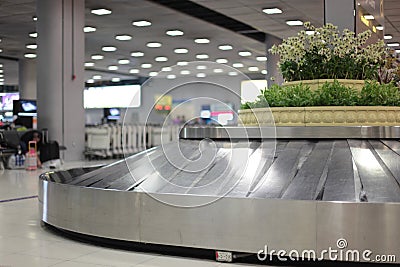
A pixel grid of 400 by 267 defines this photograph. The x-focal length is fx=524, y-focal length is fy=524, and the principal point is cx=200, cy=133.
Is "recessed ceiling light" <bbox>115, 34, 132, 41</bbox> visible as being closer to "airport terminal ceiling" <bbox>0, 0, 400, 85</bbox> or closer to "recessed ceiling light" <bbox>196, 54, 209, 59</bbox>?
"airport terminal ceiling" <bbox>0, 0, 400, 85</bbox>

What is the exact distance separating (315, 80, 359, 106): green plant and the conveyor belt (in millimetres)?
663

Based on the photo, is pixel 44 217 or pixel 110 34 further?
pixel 110 34

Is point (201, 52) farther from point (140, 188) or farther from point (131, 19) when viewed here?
point (140, 188)

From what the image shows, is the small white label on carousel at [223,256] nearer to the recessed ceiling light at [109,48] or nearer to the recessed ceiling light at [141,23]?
the recessed ceiling light at [141,23]

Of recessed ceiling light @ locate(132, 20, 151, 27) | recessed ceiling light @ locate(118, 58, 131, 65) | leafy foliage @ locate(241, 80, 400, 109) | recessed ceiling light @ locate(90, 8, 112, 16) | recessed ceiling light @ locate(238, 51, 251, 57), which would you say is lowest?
leafy foliage @ locate(241, 80, 400, 109)

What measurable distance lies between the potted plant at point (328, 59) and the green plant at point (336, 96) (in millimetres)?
358

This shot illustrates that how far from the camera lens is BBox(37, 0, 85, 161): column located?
1666cm

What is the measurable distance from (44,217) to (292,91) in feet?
11.1

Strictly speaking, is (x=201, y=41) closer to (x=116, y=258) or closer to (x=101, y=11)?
(x=101, y=11)

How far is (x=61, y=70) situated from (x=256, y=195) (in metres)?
13.4

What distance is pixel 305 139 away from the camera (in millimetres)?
5852

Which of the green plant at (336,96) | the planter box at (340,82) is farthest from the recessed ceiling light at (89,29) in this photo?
the green plant at (336,96)

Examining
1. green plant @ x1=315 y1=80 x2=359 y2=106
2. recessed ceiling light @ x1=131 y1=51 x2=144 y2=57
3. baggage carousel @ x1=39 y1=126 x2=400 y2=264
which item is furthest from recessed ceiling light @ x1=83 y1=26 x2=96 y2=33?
green plant @ x1=315 y1=80 x2=359 y2=106

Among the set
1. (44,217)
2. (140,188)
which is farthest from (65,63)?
(140,188)
